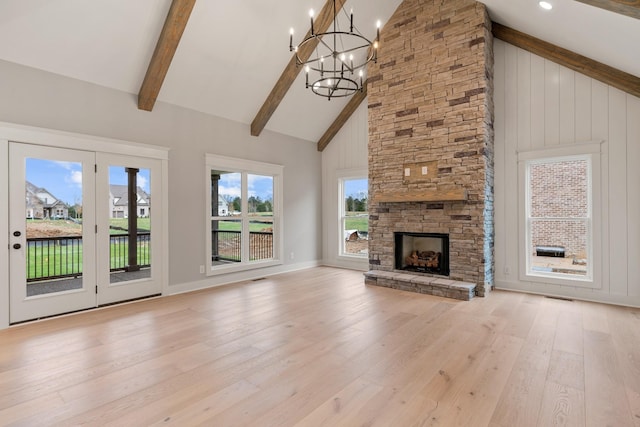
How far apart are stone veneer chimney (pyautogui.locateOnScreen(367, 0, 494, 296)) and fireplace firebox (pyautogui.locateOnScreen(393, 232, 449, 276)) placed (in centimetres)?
16

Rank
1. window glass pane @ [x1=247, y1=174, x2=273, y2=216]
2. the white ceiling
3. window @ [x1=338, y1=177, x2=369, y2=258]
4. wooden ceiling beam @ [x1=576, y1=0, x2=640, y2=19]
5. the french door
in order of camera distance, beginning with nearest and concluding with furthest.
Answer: wooden ceiling beam @ [x1=576, y1=0, x2=640, y2=19], the white ceiling, the french door, window glass pane @ [x1=247, y1=174, x2=273, y2=216], window @ [x1=338, y1=177, x2=369, y2=258]

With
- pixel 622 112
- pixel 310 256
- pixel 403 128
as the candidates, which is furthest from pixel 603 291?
pixel 310 256

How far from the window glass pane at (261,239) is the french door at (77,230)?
1.91 meters

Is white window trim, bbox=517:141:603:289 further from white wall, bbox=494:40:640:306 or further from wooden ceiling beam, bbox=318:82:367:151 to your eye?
wooden ceiling beam, bbox=318:82:367:151

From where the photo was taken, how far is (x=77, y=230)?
4.20 m

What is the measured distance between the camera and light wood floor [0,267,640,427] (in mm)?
2057

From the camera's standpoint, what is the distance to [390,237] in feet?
18.9

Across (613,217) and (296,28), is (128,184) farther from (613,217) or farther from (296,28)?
(613,217)

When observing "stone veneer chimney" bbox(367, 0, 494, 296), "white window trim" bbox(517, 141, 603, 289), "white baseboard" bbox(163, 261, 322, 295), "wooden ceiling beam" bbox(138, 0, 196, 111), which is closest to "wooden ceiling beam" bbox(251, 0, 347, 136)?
"stone veneer chimney" bbox(367, 0, 494, 296)

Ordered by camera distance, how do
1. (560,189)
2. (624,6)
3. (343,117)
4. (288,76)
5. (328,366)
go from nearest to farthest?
(624,6) < (328,366) < (288,76) < (560,189) < (343,117)

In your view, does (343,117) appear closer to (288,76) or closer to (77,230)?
(288,76)

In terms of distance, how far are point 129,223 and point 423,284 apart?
14.5 ft

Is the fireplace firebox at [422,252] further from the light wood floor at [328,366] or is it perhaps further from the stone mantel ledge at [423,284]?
the light wood floor at [328,366]

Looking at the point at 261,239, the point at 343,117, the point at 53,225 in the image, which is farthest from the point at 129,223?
the point at 343,117
